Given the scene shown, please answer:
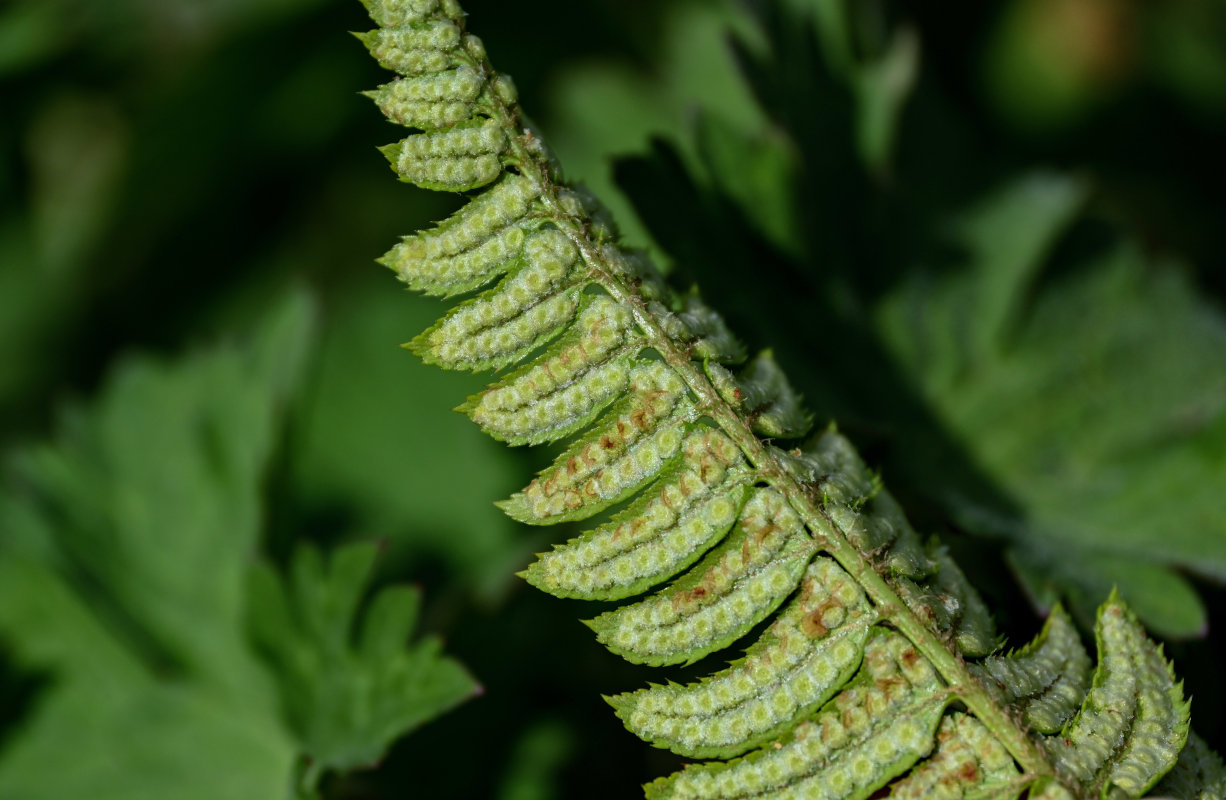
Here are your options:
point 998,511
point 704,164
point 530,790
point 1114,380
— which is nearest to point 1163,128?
point 1114,380

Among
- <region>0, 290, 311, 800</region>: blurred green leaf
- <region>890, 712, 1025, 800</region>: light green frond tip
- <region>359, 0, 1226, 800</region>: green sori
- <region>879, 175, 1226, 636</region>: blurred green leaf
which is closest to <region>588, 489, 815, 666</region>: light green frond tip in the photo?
<region>359, 0, 1226, 800</region>: green sori

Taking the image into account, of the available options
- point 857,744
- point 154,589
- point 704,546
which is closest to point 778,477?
point 704,546

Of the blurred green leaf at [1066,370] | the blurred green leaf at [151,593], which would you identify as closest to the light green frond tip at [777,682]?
the blurred green leaf at [1066,370]

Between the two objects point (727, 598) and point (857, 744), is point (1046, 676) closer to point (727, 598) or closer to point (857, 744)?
point (857, 744)

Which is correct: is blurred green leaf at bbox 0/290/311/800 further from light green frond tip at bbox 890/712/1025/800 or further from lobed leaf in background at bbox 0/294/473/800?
light green frond tip at bbox 890/712/1025/800

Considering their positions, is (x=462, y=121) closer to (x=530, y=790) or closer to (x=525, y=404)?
(x=525, y=404)

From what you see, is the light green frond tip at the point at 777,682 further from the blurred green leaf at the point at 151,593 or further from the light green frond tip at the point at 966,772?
the blurred green leaf at the point at 151,593
